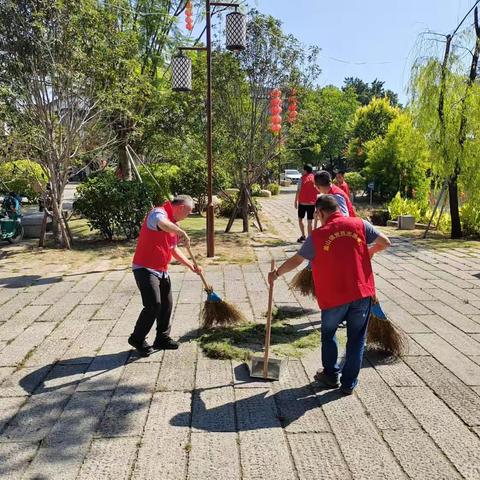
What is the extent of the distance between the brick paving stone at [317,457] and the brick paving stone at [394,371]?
978mm

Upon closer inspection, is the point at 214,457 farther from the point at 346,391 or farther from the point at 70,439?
the point at 346,391

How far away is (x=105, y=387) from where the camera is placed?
365 centimetres

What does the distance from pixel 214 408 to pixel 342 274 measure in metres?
1.28

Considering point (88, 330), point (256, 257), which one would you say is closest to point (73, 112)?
point (256, 257)

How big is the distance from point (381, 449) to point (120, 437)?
1.57 meters

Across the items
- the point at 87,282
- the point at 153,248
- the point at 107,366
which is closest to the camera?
the point at 107,366

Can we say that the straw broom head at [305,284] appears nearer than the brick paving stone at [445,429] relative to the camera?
No

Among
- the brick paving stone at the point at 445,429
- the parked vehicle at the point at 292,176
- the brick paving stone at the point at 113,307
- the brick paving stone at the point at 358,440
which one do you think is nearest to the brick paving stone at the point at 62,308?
the brick paving stone at the point at 113,307

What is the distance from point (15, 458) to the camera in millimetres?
2754

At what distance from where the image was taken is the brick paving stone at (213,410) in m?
3.10

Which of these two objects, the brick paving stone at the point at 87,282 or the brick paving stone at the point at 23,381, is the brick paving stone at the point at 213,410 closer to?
the brick paving stone at the point at 23,381

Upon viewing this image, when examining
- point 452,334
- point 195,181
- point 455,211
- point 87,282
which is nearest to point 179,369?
point 452,334

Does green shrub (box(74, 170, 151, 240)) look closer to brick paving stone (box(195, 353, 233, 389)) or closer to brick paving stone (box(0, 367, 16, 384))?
brick paving stone (box(0, 367, 16, 384))

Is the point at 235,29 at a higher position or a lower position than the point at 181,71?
higher
